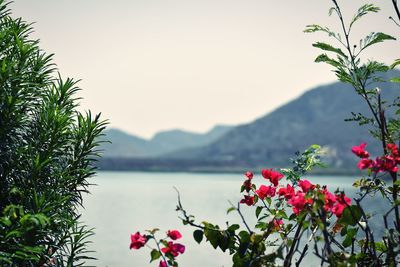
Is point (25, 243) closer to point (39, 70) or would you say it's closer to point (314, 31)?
point (39, 70)

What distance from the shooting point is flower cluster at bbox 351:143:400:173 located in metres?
3.65

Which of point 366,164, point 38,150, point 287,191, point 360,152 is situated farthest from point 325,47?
point 38,150

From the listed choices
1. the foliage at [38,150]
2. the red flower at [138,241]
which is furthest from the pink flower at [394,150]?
the foliage at [38,150]

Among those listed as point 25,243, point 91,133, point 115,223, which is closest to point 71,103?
point 91,133

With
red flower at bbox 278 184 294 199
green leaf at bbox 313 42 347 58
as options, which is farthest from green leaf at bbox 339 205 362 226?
green leaf at bbox 313 42 347 58

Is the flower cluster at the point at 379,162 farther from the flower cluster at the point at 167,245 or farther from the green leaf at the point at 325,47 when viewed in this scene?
the flower cluster at the point at 167,245

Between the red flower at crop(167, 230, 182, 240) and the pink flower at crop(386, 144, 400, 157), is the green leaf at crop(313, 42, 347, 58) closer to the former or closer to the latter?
the pink flower at crop(386, 144, 400, 157)

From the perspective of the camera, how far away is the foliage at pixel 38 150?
19.6ft

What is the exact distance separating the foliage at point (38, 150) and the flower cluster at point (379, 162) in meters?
3.52

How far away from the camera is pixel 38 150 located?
6.57 m

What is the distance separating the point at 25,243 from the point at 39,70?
2.56 meters

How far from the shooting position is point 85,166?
719 cm

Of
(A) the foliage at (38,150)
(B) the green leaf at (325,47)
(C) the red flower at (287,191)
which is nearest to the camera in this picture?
(B) the green leaf at (325,47)

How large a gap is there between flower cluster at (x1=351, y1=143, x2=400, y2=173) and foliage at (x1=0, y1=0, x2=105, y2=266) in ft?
11.6
